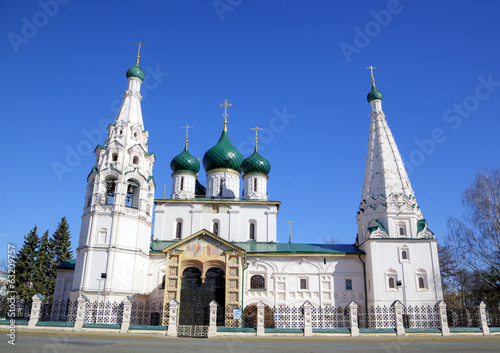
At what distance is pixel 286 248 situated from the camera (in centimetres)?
2503

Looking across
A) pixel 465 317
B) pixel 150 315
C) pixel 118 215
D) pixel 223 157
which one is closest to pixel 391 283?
pixel 465 317

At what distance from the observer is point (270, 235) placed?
2630 centimetres

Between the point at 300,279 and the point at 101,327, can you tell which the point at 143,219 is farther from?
the point at 300,279

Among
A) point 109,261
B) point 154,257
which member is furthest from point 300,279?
point 109,261

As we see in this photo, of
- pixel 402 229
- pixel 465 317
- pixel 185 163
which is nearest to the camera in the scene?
pixel 465 317

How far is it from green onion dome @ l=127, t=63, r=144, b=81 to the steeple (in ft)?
53.7

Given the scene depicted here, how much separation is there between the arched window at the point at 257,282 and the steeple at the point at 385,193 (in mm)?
6971

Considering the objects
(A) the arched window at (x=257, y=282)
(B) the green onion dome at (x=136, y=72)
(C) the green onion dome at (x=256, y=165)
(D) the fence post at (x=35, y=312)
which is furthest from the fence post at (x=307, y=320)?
(B) the green onion dome at (x=136, y=72)

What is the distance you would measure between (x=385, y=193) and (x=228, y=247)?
407 inches

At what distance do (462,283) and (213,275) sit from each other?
70.6ft

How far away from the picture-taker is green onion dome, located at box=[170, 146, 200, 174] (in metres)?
29.1

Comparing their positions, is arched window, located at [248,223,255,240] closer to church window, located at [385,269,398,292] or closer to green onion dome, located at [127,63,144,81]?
church window, located at [385,269,398,292]

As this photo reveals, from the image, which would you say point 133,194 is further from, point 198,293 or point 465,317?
point 465,317

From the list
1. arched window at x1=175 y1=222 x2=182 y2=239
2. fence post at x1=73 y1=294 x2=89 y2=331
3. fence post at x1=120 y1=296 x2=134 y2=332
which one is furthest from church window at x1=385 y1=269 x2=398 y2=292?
fence post at x1=73 y1=294 x2=89 y2=331
